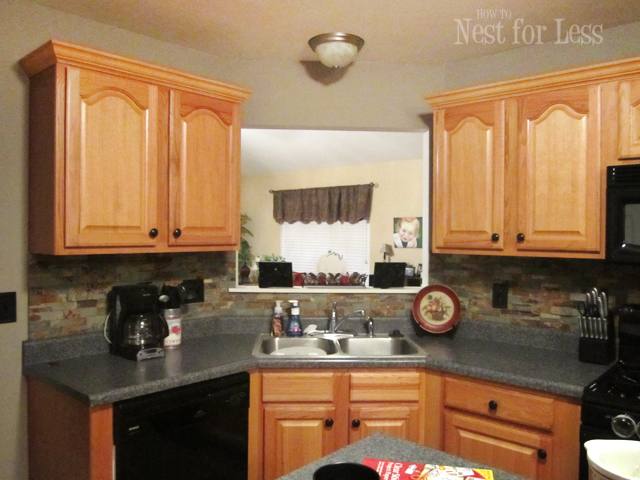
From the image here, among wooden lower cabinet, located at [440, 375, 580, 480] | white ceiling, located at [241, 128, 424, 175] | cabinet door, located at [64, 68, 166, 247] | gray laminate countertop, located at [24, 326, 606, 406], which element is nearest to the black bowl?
gray laminate countertop, located at [24, 326, 606, 406]

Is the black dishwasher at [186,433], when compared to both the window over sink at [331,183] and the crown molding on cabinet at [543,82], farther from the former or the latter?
the window over sink at [331,183]

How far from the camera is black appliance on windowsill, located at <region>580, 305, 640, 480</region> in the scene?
5.95 ft

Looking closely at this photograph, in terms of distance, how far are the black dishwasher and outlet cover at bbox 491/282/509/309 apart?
1345mm

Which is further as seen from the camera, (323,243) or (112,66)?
(323,243)

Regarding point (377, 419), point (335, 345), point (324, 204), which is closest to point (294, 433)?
point (377, 419)

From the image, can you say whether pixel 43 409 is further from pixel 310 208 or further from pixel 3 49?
pixel 310 208

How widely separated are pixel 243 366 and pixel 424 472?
1.31 meters

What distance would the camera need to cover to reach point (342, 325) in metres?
2.97

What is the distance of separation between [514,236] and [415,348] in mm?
699

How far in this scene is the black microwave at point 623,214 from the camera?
2.07m

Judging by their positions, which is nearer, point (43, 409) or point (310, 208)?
point (43, 409)

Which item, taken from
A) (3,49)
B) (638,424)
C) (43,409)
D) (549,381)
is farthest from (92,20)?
(638,424)

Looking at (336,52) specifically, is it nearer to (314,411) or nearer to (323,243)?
(314,411)

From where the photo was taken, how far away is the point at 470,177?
8.43 feet
